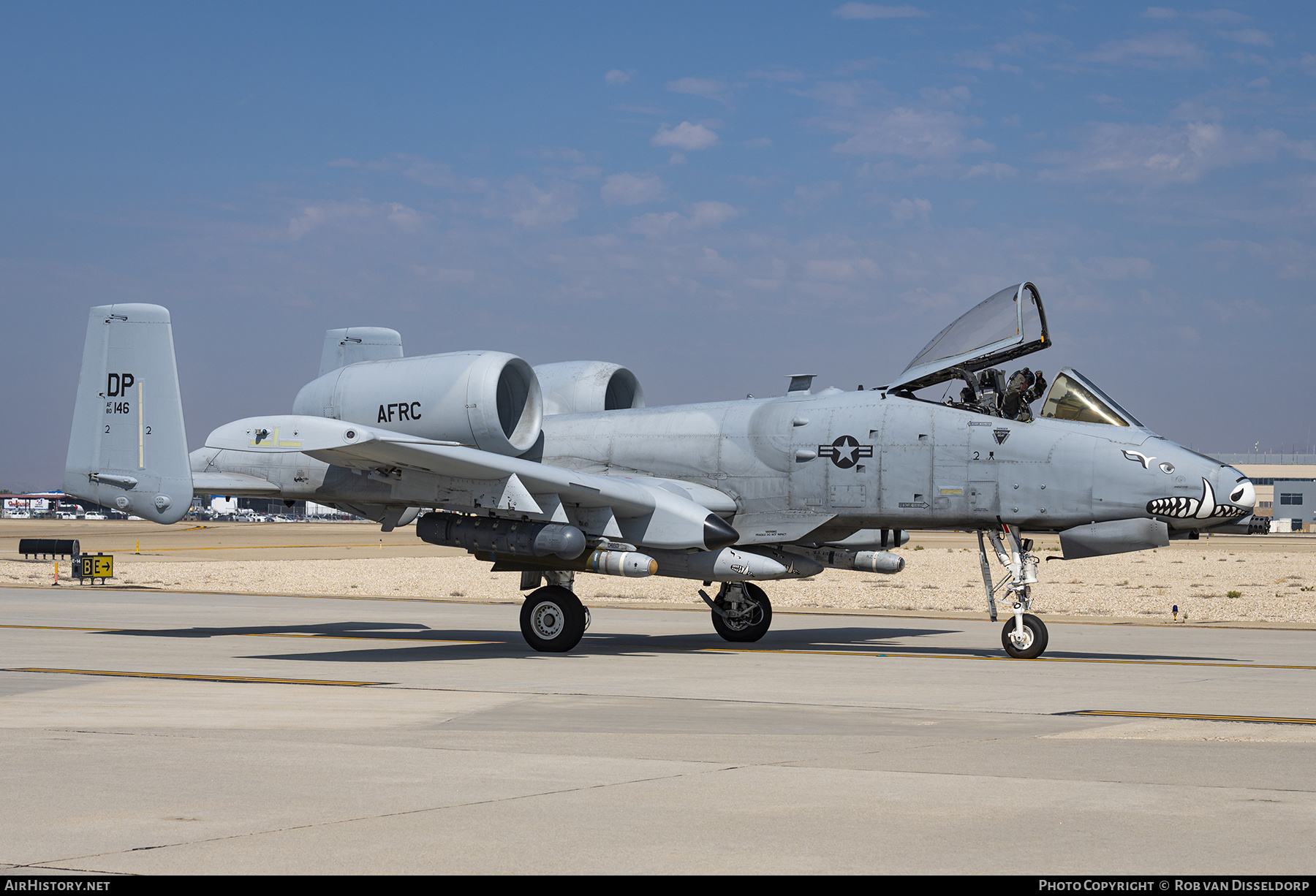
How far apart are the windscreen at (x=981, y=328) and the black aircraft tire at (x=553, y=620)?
18.2 feet

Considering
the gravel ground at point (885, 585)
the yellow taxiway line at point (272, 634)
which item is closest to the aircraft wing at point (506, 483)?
the yellow taxiway line at point (272, 634)

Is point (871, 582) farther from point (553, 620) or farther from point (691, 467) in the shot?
point (553, 620)

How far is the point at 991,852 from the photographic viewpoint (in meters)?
5.77

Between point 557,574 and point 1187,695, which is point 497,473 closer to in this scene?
point 557,574

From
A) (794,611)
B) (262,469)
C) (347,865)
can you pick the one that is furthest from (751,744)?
(794,611)

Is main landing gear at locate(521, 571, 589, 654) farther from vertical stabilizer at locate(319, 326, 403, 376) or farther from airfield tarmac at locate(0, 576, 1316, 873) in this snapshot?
vertical stabilizer at locate(319, 326, 403, 376)

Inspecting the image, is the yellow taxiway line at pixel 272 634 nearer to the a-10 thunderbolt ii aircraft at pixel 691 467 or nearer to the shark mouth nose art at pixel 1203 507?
the a-10 thunderbolt ii aircraft at pixel 691 467

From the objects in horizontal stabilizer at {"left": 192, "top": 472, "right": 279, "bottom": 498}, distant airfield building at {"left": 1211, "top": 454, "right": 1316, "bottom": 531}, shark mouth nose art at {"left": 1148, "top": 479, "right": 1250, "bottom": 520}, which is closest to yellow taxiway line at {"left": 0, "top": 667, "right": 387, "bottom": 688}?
horizontal stabilizer at {"left": 192, "top": 472, "right": 279, "bottom": 498}

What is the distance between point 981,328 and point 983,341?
189mm

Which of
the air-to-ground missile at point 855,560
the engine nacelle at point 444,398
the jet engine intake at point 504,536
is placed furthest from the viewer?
the air-to-ground missile at point 855,560

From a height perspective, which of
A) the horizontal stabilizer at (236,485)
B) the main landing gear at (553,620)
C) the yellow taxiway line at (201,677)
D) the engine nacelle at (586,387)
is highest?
the engine nacelle at (586,387)

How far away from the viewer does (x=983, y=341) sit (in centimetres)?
1656

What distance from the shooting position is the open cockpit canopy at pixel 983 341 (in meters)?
16.3

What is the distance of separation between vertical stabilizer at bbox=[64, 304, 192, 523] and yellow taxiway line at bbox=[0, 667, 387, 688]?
3.71 metres
